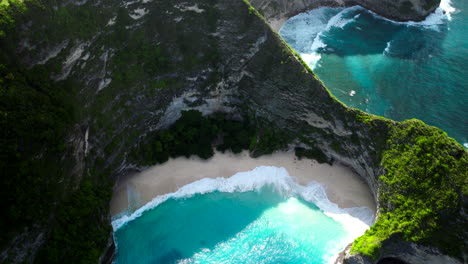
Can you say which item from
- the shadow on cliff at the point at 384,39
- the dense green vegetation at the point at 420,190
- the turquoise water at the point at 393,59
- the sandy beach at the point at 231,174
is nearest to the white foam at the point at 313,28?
the turquoise water at the point at 393,59

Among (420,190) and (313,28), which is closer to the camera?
(420,190)

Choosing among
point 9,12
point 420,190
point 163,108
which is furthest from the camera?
point 163,108

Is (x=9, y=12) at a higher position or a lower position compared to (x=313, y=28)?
higher

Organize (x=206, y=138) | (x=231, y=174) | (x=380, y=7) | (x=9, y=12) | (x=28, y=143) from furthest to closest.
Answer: (x=380, y=7)
(x=206, y=138)
(x=231, y=174)
(x=9, y=12)
(x=28, y=143)

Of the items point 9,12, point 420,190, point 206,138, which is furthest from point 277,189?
point 9,12

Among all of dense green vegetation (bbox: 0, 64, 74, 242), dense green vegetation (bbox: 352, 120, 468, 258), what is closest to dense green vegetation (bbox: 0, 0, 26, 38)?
dense green vegetation (bbox: 0, 64, 74, 242)

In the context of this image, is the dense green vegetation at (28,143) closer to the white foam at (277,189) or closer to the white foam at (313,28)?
the white foam at (277,189)

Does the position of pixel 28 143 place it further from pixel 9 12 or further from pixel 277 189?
pixel 277 189
